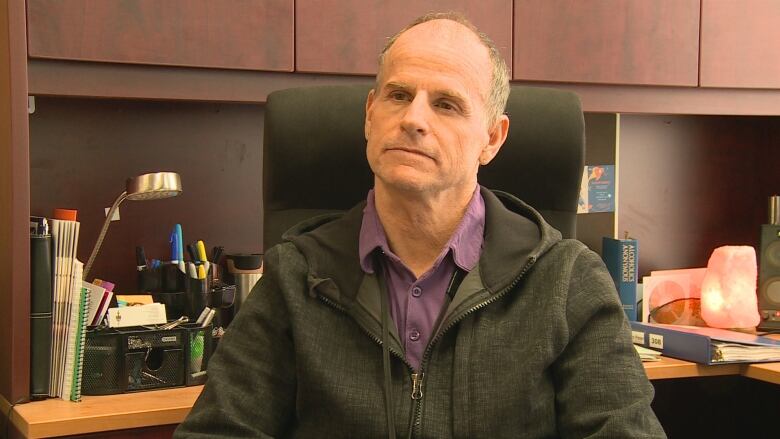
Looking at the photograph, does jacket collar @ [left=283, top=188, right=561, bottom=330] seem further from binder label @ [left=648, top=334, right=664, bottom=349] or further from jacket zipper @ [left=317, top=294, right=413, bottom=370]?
binder label @ [left=648, top=334, right=664, bottom=349]

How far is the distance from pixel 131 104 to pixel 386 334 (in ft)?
3.49

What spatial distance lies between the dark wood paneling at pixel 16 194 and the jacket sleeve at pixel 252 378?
526mm

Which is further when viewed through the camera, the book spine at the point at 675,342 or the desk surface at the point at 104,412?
the book spine at the point at 675,342

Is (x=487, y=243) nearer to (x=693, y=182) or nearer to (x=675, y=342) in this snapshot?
(x=675, y=342)

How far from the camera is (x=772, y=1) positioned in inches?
88.0

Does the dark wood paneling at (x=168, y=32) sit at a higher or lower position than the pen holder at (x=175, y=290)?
higher

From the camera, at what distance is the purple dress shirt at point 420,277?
4.37 feet

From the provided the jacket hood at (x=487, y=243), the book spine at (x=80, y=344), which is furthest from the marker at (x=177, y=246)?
the jacket hood at (x=487, y=243)

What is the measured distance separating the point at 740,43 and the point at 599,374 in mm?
1293

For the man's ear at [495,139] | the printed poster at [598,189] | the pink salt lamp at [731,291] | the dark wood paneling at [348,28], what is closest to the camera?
the man's ear at [495,139]

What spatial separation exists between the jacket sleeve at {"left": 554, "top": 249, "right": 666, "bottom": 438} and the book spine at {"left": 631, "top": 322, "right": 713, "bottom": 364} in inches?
26.0

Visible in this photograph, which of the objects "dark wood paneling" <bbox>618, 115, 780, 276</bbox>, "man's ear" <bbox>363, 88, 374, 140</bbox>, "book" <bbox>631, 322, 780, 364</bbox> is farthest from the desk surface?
"dark wood paneling" <bbox>618, 115, 780, 276</bbox>

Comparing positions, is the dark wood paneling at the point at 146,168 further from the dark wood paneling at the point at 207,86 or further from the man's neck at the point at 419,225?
the man's neck at the point at 419,225

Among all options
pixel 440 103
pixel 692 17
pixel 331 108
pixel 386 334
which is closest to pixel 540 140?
pixel 440 103
